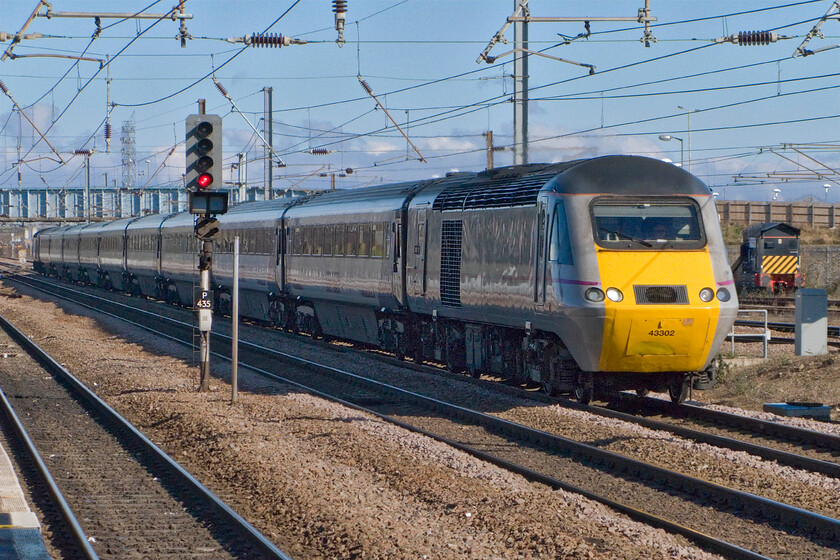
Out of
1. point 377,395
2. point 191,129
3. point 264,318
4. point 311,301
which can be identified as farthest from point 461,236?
point 264,318

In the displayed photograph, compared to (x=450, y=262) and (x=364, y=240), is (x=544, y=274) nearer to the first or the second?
(x=450, y=262)

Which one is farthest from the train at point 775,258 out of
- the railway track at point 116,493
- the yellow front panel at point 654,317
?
the railway track at point 116,493

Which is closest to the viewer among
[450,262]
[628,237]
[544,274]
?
[628,237]

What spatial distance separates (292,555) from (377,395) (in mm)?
9297

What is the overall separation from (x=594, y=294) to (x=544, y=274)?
112cm

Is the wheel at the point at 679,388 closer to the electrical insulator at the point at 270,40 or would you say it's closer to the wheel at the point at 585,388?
the wheel at the point at 585,388

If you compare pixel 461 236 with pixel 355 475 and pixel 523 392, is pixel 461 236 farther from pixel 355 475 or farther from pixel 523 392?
pixel 355 475

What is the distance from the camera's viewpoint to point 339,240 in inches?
967

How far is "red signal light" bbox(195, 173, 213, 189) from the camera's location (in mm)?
16531

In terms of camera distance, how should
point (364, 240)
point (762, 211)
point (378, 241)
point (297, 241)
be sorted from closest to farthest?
point (378, 241) < point (364, 240) < point (297, 241) < point (762, 211)

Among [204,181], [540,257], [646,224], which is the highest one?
[204,181]

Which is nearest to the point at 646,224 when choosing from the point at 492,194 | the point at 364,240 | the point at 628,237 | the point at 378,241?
the point at 628,237

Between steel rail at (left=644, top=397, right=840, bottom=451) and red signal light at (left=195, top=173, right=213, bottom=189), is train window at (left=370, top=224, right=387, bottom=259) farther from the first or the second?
steel rail at (left=644, top=397, right=840, bottom=451)

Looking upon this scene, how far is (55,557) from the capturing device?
27.8ft
